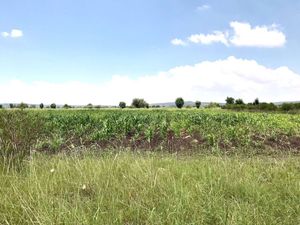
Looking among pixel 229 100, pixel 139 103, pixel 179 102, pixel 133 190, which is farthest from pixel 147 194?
pixel 139 103

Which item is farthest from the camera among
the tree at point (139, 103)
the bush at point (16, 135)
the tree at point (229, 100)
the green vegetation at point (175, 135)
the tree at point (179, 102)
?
the tree at point (139, 103)

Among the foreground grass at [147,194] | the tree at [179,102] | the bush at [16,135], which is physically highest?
the tree at [179,102]

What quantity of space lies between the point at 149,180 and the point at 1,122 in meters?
2.95

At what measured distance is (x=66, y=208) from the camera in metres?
4.29

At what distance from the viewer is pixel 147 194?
4.82 meters

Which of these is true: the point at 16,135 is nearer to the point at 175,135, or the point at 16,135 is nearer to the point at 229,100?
the point at 175,135

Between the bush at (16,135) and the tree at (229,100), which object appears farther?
the tree at (229,100)

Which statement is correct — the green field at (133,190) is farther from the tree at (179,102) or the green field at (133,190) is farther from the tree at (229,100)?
Answer: the tree at (179,102)

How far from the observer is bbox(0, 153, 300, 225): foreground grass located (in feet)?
13.7

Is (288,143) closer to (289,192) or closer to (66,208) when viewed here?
(289,192)

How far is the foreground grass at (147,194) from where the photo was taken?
13.7 feet

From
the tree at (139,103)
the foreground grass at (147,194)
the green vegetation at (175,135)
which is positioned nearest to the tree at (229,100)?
the tree at (139,103)

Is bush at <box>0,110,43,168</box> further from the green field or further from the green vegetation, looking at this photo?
the green vegetation

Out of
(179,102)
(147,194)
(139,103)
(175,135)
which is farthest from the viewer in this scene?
(139,103)
